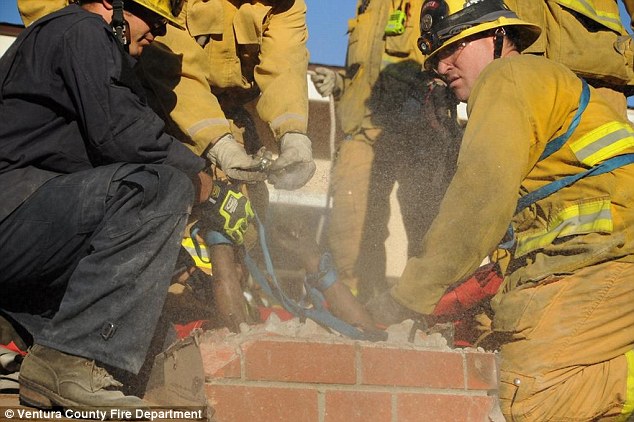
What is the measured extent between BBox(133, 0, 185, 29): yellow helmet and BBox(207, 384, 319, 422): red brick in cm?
150

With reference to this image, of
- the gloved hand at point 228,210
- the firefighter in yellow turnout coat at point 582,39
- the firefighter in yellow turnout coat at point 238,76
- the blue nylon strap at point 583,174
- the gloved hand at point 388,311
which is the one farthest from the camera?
the firefighter in yellow turnout coat at point 582,39

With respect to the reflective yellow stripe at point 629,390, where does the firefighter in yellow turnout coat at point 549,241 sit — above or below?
above

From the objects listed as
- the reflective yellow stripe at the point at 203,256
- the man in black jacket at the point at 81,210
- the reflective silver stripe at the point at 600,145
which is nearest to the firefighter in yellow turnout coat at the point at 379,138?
the reflective yellow stripe at the point at 203,256

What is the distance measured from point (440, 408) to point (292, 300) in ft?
3.09

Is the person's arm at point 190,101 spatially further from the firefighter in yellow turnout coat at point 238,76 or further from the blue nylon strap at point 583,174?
the blue nylon strap at point 583,174

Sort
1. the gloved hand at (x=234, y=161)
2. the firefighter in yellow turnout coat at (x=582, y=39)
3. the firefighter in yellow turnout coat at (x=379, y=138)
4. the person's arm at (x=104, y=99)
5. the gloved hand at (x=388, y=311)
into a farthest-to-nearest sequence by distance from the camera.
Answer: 1. the firefighter in yellow turnout coat at (x=379, y=138)
2. the firefighter in yellow turnout coat at (x=582, y=39)
3. the gloved hand at (x=234, y=161)
4. the gloved hand at (x=388, y=311)
5. the person's arm at (x=104, y=99)

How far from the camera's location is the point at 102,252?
99.5 inches

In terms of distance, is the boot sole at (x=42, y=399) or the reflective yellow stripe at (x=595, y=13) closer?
the boot sole at (x=42, y=399)

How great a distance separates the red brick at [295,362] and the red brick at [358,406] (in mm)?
56

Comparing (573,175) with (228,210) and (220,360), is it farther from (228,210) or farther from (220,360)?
(220,360)

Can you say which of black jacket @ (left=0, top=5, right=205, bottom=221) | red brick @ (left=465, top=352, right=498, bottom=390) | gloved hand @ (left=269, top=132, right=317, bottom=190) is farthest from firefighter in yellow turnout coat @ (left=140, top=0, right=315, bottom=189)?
red brick @ (left=465, top=352, right=498, bottom=390)

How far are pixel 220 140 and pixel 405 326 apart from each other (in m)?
1.22

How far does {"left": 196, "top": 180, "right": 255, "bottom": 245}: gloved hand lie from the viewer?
332cm

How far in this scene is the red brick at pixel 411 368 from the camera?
2805 mm
